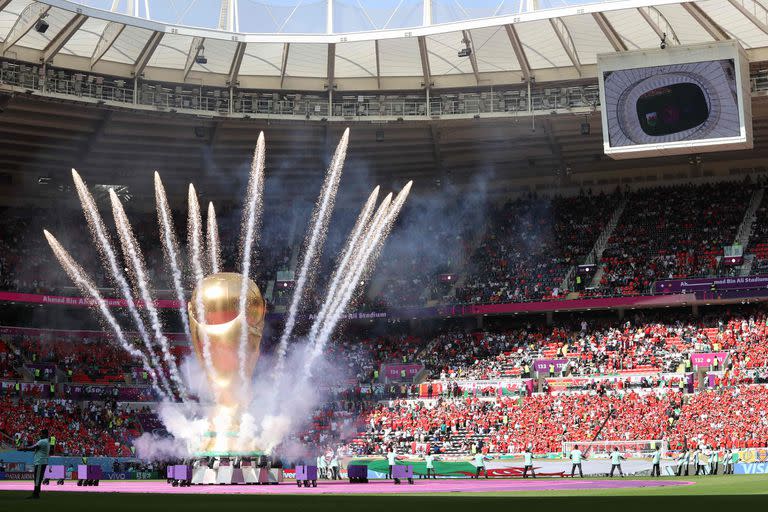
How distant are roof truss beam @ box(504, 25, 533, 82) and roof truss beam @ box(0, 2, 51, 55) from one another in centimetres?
2110

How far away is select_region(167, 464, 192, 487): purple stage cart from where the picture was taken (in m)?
31.3

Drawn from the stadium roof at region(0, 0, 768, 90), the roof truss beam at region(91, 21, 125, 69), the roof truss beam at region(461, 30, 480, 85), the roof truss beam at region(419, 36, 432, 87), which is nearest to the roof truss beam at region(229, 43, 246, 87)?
the stadium roof at region(0, 0, 768, 90)

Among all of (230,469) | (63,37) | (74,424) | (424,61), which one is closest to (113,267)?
(74,424)

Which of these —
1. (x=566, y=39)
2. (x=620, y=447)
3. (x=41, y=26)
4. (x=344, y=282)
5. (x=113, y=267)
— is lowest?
(x=620, y=447)

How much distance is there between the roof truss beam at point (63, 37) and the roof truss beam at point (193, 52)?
18.0 feet

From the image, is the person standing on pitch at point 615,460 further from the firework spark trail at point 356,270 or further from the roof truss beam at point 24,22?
the roof truss beam at point 24,22

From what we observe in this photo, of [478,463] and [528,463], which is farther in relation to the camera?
[478,463]

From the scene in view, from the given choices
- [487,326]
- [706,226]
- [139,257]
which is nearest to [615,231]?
[706,226]

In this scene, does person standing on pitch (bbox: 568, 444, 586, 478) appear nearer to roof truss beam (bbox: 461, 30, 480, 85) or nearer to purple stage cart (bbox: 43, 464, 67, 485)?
purple stage cart (bbox: 43, 464, 67, 485)

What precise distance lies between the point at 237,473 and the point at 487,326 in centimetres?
3128

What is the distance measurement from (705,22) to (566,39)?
6.58 meters

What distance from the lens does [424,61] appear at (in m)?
52.2

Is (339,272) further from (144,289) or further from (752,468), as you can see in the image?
(752,468)

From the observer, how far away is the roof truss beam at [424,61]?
5069 cm
